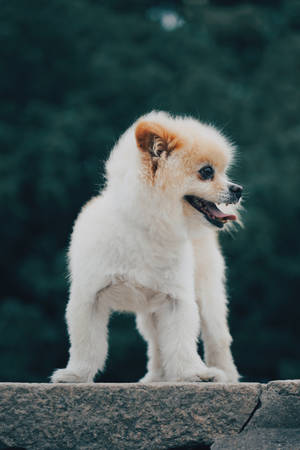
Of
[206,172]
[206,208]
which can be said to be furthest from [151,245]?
[206,172]

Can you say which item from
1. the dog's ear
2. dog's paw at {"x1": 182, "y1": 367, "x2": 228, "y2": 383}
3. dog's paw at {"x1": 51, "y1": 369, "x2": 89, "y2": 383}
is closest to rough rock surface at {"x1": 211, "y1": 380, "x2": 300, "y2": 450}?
dog's paw at {"x1": 182, "y1": 367, "x2": 228, "y2": 383}

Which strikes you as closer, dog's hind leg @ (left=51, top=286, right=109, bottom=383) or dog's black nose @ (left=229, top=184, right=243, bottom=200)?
dog's hind leg @ (left=51, top=286, right=109, bottom=383)

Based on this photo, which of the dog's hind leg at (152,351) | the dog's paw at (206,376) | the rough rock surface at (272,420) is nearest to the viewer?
the rough rock surface at (272,420)

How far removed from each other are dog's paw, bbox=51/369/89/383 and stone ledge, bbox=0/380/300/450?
0.59 meters

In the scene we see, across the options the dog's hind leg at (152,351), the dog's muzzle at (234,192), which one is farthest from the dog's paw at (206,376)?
the dog's muzzle at (234,192)

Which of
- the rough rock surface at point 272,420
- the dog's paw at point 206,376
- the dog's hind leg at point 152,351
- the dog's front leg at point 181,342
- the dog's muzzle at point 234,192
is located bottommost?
the rough rock surface at point 272,420

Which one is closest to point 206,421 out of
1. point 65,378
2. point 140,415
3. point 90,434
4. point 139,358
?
point 140,415

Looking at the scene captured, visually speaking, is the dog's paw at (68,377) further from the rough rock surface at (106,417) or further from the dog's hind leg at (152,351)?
the dog's hind leg at (152,351)

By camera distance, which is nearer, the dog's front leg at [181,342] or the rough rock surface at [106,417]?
the rough rock surface at [106,417]

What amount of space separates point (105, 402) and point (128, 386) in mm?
106

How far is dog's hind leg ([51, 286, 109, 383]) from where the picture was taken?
11.1 feet

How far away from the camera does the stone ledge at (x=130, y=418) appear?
106 inches

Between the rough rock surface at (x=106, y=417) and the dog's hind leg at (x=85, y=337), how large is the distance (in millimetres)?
635

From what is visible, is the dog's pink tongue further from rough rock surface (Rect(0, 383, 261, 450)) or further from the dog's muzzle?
rough rock surface (Rect(0, 383, 261, 450))
